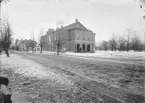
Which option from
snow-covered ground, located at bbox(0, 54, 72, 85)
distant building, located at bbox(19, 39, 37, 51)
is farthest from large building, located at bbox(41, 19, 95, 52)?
snow-covered ground, located at bbox(0, 54, 72, 85)

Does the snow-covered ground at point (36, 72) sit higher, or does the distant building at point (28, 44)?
the distant building at point (28, 44)

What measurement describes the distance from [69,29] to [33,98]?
143 feet

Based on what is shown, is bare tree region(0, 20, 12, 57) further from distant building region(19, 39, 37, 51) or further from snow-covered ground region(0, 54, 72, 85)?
distant building region(19, 39, 37, 51)

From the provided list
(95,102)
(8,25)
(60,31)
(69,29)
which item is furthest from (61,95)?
(69,29)

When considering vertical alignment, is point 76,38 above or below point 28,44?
above

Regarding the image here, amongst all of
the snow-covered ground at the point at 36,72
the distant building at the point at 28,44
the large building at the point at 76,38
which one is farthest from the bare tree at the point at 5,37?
the distant building at the point at 28,44

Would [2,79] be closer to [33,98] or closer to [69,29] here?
[33,98]

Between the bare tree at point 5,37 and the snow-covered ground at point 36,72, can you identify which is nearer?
the snow-covered ground at point 36,72

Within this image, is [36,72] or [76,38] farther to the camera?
[76,38]

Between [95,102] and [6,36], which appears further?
[6,36]

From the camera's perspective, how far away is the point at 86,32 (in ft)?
158

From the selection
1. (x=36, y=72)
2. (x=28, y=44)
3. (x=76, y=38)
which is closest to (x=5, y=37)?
(x=36, y=72)

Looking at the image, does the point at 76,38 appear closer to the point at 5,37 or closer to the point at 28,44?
the point at 5,37

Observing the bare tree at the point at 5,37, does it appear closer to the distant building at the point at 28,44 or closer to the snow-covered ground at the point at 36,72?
the snow-covered ground at the point at 36,72
